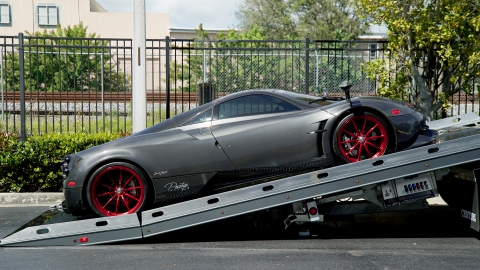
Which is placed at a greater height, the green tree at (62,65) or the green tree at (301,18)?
the green tree at (301,18)

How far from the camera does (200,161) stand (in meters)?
6.93

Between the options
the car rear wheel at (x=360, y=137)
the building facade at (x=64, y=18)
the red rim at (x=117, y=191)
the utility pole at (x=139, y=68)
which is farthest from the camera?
the building facade at (x=64, y=18)

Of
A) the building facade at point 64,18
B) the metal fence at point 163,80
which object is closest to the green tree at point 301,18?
the building facade at point 64,18

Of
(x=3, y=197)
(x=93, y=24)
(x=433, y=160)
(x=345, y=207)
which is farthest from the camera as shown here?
(x=93, y=24)

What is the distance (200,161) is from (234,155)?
396 mm

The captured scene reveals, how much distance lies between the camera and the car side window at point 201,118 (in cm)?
715

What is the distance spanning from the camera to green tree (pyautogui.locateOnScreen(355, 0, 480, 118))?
10.7 metres

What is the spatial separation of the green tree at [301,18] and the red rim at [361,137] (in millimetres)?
34023

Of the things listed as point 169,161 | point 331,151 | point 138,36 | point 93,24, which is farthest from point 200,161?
point 93,24

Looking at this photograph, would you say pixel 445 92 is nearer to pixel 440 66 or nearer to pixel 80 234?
pixel 440 66

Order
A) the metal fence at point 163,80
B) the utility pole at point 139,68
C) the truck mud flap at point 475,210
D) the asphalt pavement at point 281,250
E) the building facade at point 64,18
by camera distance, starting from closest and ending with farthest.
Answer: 1. the asphalt pavement at point 281,250
2. the truck mud flap at point 475,210
3. the utility pole at point 139,68
4. the metal fence at point 163,80
5. the building facade at point 64,18

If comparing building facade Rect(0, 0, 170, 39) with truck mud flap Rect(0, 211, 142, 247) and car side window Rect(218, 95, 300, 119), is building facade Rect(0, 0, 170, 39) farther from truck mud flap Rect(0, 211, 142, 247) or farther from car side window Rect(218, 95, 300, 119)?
truck mud flap Rect(0, 211, 142, 247)

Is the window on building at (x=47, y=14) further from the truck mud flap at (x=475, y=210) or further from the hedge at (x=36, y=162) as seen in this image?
the truck mud flap at (x=475, y=210)

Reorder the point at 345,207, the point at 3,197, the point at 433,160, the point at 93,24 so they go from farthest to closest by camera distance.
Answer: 1. the point at 93,24
2. the point at 3,197
3. the point at 345,207
4. the point at 433,160
